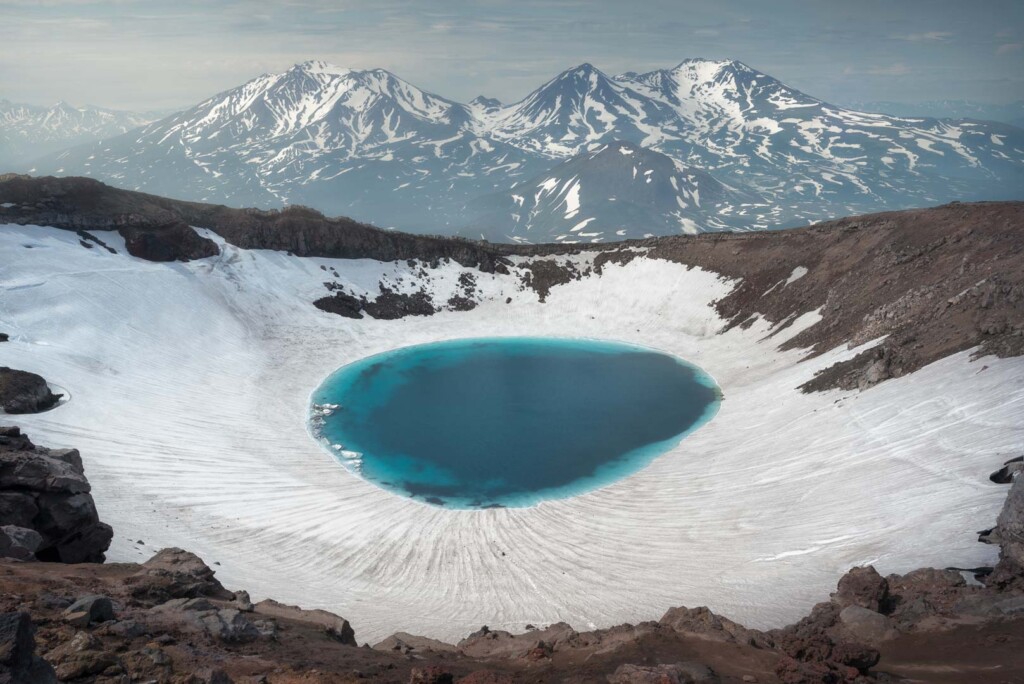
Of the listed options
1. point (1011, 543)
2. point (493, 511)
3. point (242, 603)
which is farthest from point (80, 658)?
point (493, 511)

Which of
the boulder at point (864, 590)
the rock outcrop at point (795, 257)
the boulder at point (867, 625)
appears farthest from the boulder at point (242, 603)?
the rock outcrop at point (795, 257)

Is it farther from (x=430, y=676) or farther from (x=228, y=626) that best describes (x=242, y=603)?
(x=430, y=676)

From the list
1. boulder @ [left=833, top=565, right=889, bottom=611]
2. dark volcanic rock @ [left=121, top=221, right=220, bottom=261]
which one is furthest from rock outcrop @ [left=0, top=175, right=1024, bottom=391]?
boulder @ [left=833, top=565, right=889, bottom=611]

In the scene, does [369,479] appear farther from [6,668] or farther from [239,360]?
[6,668]

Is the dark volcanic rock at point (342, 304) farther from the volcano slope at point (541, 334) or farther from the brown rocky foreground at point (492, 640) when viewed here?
the brown rocky foreground at point (492, 640)

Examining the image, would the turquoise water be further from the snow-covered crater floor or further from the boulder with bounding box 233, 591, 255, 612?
the boulder with bounding box 233, 591, 255, 612
